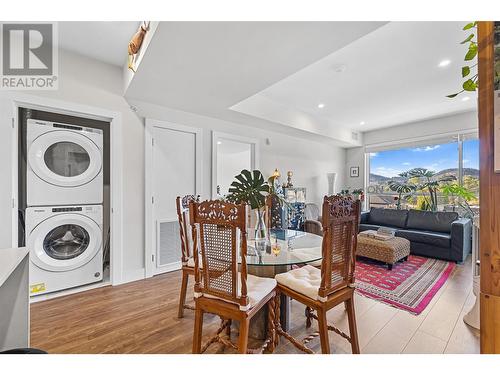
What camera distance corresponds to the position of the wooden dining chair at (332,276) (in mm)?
1467

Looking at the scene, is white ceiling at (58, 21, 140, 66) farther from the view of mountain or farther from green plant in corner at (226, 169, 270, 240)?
the view of mountain

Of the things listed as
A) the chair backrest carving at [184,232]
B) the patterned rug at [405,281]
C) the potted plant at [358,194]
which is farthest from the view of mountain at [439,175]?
the chair backrest carving at [184,232]

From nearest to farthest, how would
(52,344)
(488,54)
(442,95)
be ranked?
1. (488,54)
2. (52,344)
3. (442,95)

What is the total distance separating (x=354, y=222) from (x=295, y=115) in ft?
10.7

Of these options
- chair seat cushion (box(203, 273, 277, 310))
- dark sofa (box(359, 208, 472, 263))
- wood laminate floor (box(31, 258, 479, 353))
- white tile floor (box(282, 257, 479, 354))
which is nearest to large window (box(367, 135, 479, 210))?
dark sofa (box(359, 208, 472, 263))

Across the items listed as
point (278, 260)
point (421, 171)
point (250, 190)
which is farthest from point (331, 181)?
point (278, 260)

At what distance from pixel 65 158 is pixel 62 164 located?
0.25 feet

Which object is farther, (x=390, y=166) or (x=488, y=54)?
(x=390, y=166)

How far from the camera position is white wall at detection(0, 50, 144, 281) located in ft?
7.24

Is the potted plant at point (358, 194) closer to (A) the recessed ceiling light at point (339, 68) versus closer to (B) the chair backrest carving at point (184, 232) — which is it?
(A) the recessed ceiling light at point (339, 68)
